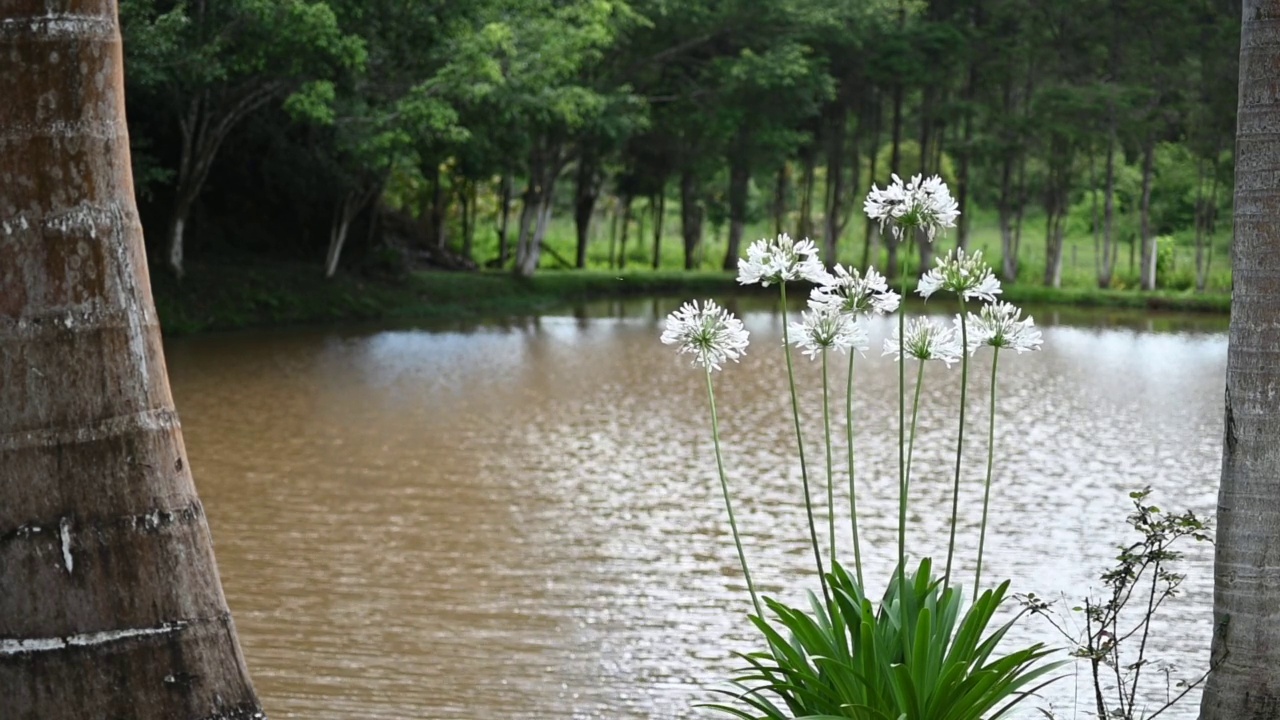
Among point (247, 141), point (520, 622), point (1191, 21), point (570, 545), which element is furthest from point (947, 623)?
point (1191, 21)

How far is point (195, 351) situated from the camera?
20.0 m

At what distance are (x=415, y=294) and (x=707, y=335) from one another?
2687cm

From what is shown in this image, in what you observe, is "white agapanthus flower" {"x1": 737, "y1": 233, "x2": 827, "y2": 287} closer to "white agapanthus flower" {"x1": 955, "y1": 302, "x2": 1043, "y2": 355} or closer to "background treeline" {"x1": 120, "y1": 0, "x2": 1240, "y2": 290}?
"white agapanthus flower" {"x1": 955, "y1": 302, "x2": 1043, "y2": 355}

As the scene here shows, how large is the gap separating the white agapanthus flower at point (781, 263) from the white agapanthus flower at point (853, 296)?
6cm

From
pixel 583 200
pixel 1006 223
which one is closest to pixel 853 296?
pixel 1006 223

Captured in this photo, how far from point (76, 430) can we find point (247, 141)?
83.7ft

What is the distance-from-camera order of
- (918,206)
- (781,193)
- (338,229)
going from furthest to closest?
(781,193) < (338,229) < (918,206)

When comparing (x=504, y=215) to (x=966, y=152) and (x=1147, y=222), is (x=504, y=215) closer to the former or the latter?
(x=966, y=152)

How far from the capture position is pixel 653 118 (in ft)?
122

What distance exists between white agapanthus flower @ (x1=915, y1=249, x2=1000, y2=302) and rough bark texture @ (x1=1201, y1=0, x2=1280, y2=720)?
2.08 feet

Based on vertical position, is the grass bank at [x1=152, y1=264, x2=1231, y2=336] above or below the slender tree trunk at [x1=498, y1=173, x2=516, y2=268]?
below

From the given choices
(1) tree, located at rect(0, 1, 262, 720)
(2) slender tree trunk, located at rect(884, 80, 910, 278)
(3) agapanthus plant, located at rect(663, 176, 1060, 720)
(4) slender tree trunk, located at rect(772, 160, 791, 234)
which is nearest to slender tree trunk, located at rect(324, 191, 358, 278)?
(2) slender tree trunk, located at rect(884, 80, 910, 278)

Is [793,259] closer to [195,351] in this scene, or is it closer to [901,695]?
[901,695]

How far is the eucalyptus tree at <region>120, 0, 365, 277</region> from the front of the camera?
18.7 meters
